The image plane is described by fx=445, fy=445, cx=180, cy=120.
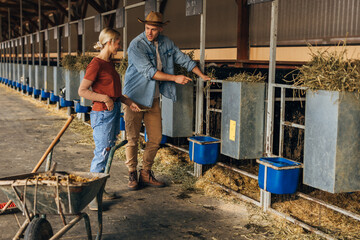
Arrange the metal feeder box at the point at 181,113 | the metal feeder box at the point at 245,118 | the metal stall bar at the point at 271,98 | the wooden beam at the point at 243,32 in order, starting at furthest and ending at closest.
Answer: the wooden beam at the point at 243,32, the metal feeder box at the point at 181,113, the metal feeder box at the point at 245,118, the metal stall bar at the point at 271,98

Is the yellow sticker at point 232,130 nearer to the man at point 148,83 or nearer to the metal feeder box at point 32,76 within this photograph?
the man at point 148,83

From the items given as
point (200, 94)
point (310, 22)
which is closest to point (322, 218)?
point (200, 94)

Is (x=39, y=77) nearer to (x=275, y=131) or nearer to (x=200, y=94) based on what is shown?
(x=200, y=94)

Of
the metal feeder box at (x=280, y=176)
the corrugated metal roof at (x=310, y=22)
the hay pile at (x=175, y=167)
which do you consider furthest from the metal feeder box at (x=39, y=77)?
the metal feeder box at (x=280, y=176)

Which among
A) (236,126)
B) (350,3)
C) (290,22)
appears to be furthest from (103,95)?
(290,22)

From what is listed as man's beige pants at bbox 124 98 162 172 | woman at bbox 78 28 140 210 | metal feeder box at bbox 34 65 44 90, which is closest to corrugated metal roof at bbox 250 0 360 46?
man's beige pants at bbox 124 98 162 172

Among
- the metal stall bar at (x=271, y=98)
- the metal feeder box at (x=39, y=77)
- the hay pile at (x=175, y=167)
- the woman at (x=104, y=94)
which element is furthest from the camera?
the metal feeder box at (x=39, y=77)

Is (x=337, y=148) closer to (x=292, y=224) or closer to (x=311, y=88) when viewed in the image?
(x=311, y=88)

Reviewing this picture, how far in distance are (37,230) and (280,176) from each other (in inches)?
74.3

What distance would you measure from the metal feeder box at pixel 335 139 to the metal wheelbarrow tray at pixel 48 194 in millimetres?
1628

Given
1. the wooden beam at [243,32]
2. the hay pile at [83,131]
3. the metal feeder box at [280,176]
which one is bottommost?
the hay pile at [83,131]

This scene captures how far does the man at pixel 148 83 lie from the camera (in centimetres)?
438

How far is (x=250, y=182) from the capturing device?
4793 mm

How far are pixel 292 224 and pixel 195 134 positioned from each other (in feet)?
6.26
